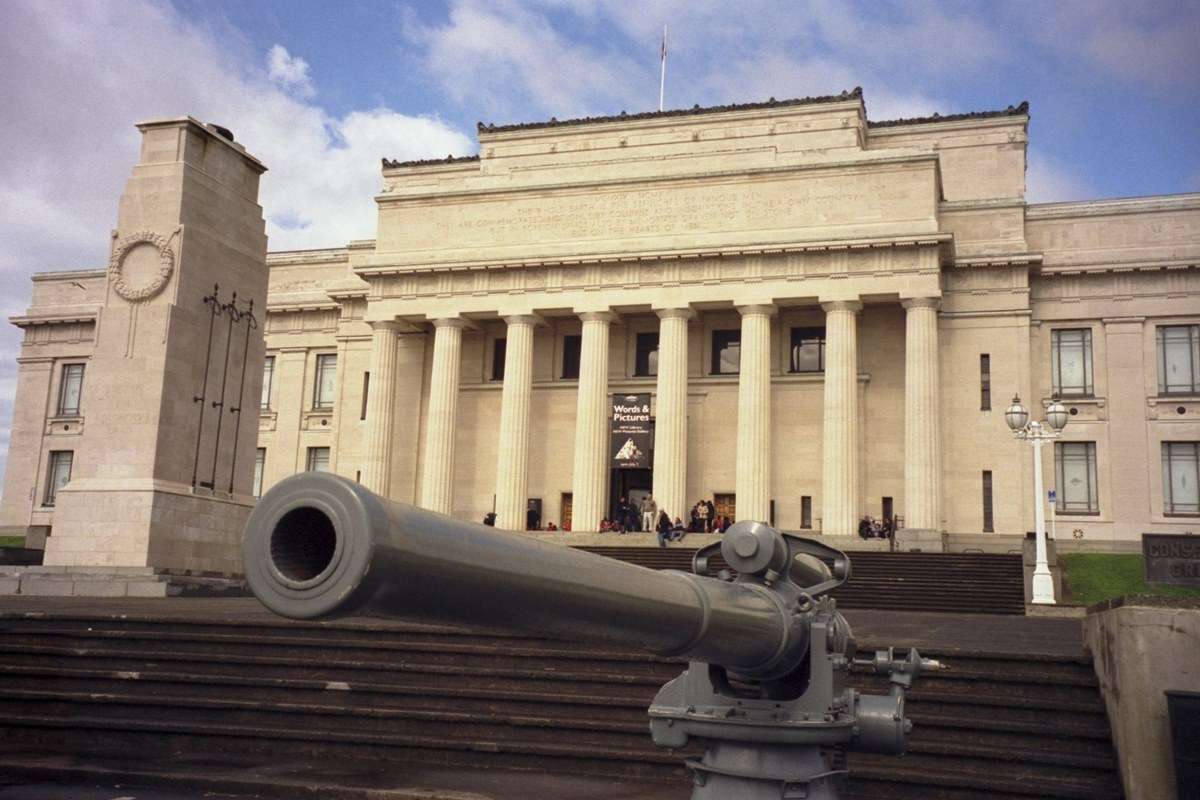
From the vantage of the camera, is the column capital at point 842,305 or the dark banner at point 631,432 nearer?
the column capital at point 842,305

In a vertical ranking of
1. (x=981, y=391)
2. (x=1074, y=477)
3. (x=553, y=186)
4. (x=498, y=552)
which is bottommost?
(x=498, y=552)

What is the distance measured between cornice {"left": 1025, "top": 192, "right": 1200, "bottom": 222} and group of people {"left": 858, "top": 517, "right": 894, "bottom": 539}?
15258 mm

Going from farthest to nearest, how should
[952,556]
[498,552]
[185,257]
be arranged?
[952,556], [185,257], [498,552]

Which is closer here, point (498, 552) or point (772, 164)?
point (498, 552)

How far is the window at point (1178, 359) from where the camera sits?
44469mm

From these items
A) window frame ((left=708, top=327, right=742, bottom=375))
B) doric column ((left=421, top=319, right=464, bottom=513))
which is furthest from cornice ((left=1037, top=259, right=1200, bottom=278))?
doric column ((left=421, top=319, right=464, bottom=513))

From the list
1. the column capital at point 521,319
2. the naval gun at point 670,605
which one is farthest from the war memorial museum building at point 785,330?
the naval gun at point 670,605

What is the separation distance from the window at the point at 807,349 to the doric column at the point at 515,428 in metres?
11.5

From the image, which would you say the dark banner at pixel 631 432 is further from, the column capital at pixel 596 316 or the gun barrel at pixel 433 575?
the gun barrel at pixel 433 575

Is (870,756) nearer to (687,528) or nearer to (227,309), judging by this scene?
(227,309)

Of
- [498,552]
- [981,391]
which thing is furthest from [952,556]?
[498,552]

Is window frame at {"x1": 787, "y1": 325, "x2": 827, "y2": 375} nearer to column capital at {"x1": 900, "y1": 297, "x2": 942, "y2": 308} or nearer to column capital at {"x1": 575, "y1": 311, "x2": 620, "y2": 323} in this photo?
column capital at {"x1": 900, "y1": 297, "x2": 942, "y2": 308}

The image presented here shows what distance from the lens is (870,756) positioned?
9.09 m

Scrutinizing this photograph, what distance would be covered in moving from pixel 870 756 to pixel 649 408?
121 ft
